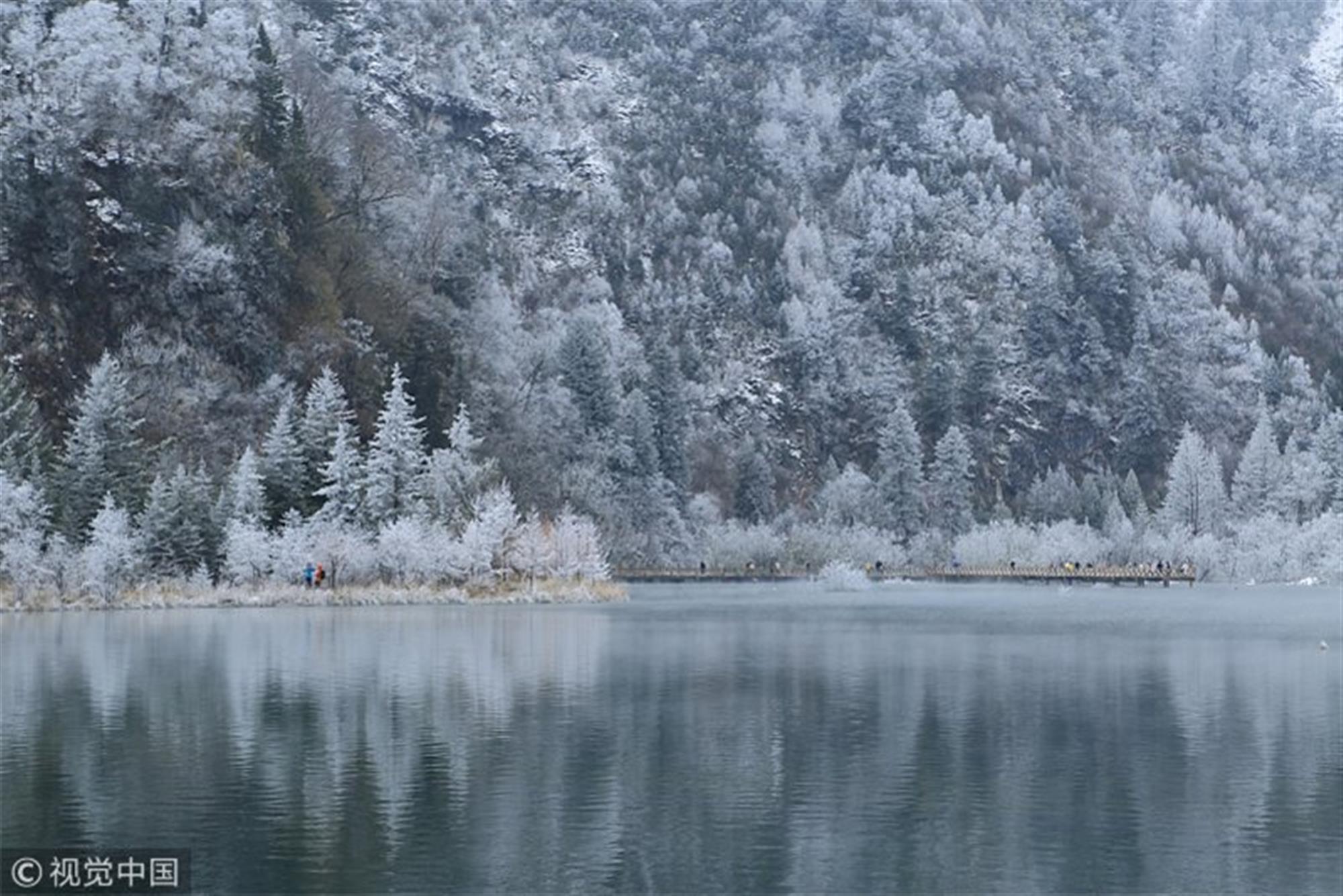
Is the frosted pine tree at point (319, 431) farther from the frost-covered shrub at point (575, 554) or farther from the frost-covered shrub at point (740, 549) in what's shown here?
the frost-covered shrub at point (740, 549)

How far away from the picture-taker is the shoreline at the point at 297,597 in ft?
305

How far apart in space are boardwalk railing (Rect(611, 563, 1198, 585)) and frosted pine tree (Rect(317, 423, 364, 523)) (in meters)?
52.7

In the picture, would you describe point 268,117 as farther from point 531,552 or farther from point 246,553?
point 246,553

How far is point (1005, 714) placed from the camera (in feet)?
156

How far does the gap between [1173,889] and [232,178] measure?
385 feet

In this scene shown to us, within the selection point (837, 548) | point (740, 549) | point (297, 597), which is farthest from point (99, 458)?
point (837, 548)

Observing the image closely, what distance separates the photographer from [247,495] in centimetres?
10281

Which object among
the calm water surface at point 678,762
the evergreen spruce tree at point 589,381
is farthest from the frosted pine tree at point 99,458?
the evergreen spruce tree at point 589,381

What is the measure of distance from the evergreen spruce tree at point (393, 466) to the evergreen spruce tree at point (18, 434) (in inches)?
661

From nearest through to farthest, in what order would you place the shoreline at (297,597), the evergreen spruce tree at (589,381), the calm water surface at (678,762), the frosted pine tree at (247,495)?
the calm water surface at (678,762), the shoreline at (297,597), the frosted pine tree at (247,495), the evergreen spruce tree at (589,381)

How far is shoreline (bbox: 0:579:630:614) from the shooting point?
92812 mm

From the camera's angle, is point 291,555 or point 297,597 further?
point 291,555

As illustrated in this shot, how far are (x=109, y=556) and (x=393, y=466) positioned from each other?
65.9 feet

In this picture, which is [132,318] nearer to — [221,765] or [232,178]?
[232,178]
